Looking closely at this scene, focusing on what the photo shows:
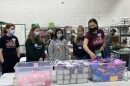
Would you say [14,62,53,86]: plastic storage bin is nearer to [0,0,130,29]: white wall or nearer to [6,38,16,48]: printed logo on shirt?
[6,38,16,48]: printed logo on shirt

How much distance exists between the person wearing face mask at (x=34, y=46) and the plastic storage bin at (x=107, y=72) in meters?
1.87

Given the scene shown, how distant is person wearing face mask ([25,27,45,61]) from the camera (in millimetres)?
3607

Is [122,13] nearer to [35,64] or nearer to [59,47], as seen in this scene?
[59,47]

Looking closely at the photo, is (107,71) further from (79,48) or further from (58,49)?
(79,48)

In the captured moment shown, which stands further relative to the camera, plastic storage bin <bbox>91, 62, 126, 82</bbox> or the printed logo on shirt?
the printed logo on shirt

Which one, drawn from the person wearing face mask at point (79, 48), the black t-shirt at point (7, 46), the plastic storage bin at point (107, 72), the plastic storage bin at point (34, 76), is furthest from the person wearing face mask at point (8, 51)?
the plastic storage bin at point (107, 72)

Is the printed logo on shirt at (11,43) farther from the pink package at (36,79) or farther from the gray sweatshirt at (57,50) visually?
the pink package at (36,79)

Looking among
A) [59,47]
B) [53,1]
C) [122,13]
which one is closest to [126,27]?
[122,13]

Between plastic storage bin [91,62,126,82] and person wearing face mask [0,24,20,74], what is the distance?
2.09 metres

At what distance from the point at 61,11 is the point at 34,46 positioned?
12.2 feet

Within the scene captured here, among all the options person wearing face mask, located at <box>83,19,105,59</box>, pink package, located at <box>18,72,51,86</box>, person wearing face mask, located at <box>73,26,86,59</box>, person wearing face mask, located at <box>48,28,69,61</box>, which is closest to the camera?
pink package, located at <box>18,72,51,86</box>

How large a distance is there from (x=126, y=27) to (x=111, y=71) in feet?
16.6

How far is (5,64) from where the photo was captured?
142 inches

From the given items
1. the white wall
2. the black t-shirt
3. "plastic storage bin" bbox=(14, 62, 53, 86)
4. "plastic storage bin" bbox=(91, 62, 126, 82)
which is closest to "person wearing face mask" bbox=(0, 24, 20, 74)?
the black t-shirt
